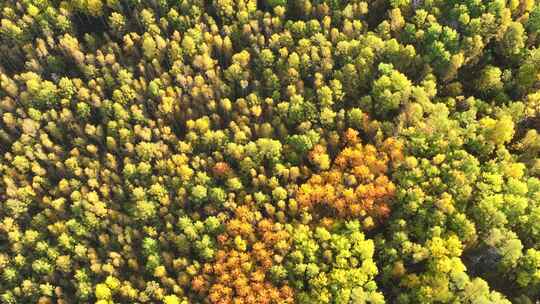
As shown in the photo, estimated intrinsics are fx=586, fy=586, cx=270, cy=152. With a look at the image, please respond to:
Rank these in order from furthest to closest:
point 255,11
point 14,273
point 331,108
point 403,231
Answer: point 255,11 → point 331,108 → point 14,273 → point 403,231

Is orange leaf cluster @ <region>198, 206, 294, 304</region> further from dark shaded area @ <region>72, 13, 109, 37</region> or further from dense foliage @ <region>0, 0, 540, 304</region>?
dark shaded area @ <region>72, 13, 109, 37</region>

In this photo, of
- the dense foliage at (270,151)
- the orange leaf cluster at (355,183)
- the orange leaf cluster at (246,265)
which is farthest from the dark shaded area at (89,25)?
the orange leaf cluster at (355,183)

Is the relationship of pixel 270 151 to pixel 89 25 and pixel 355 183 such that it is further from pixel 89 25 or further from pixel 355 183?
pixel 89 25

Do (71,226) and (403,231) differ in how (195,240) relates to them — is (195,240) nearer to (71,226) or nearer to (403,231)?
(71,226)

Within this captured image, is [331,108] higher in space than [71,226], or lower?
higher

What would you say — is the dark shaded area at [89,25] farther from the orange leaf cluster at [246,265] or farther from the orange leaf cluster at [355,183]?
the orange leaf cluster at [355,183]

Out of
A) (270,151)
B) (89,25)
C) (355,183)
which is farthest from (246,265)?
(89,25)

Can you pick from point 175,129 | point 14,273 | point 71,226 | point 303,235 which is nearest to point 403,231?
point 303,235

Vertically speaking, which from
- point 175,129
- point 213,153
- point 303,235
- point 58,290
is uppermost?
point 175,129

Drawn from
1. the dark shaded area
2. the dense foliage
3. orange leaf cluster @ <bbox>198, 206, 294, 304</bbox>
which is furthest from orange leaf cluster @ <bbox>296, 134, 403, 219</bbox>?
the dark shaded area
